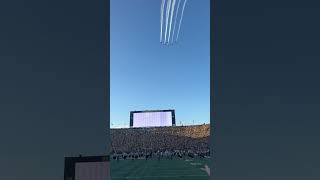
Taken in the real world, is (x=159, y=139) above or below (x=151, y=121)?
below

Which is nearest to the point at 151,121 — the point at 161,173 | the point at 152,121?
the point at 152,121

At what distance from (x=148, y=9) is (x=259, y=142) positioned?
5.21 ft

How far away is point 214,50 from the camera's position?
2186mm

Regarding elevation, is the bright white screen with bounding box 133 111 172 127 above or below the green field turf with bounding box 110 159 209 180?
above

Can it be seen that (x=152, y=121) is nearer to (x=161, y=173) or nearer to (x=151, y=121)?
(x=151, y=121)
